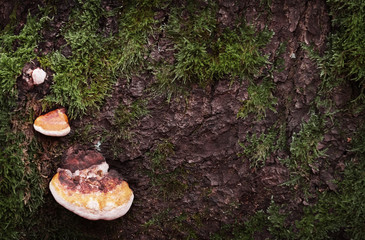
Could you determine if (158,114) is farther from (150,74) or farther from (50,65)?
(50,65)

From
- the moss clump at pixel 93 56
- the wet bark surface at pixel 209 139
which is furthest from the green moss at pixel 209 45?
the moss clump at pixel 93 56

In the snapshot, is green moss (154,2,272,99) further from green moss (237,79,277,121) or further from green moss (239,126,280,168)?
green moss (239,126,280,168)

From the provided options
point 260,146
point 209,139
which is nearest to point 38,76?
point 209,139

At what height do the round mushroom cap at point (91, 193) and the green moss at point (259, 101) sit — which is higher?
the green moss at point (259, 101)

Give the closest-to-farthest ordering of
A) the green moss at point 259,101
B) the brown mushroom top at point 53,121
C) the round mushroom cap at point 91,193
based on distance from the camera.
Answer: the round mushroom cap at point 91,193 → the brown mushroom top at point 53,121 → the green moss at point 259,101

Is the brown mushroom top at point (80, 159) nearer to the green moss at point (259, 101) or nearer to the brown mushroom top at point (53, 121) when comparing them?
the brown mushroom top at point (53, 121)

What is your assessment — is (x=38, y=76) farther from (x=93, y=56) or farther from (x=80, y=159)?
(x=80, y=159)

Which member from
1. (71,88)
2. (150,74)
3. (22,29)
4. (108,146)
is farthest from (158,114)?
(22,29)

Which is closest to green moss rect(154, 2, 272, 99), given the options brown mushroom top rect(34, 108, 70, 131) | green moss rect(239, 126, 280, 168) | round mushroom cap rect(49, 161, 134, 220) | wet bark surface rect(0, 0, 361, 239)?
wet bark surface rect(0, 0, 361, 239)
